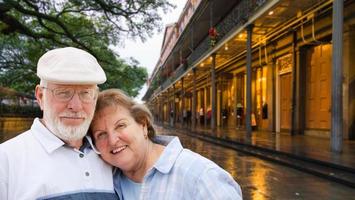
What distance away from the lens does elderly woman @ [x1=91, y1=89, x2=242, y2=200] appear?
1696 millimetres

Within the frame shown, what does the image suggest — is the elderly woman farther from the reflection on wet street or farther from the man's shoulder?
the reflection on wet street

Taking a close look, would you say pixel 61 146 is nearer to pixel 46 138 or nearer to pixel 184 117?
pixel 46 138

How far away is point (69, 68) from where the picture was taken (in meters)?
1.86

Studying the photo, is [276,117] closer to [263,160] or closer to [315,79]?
[315,79]

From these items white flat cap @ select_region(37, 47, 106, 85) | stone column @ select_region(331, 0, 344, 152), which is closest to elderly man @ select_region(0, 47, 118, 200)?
white flat cap @ select_region(37, 47, 106, 85)

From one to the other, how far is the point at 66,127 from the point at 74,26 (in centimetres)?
2152

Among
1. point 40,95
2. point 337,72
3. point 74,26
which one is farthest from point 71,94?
point 74,26

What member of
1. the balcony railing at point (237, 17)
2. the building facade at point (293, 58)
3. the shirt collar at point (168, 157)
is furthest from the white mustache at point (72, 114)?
the balcony railing at point (237, 17)

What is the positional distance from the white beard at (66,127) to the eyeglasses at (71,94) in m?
0.06

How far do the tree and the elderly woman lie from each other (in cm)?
1170

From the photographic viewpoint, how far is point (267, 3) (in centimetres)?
1391

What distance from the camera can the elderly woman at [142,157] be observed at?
1.70 metres

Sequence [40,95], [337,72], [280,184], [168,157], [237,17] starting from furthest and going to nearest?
[237,17]
[337,72]
[280,184]
[40,95]
[168,157]

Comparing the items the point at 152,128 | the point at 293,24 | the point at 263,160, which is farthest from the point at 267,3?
the point at 152,128
